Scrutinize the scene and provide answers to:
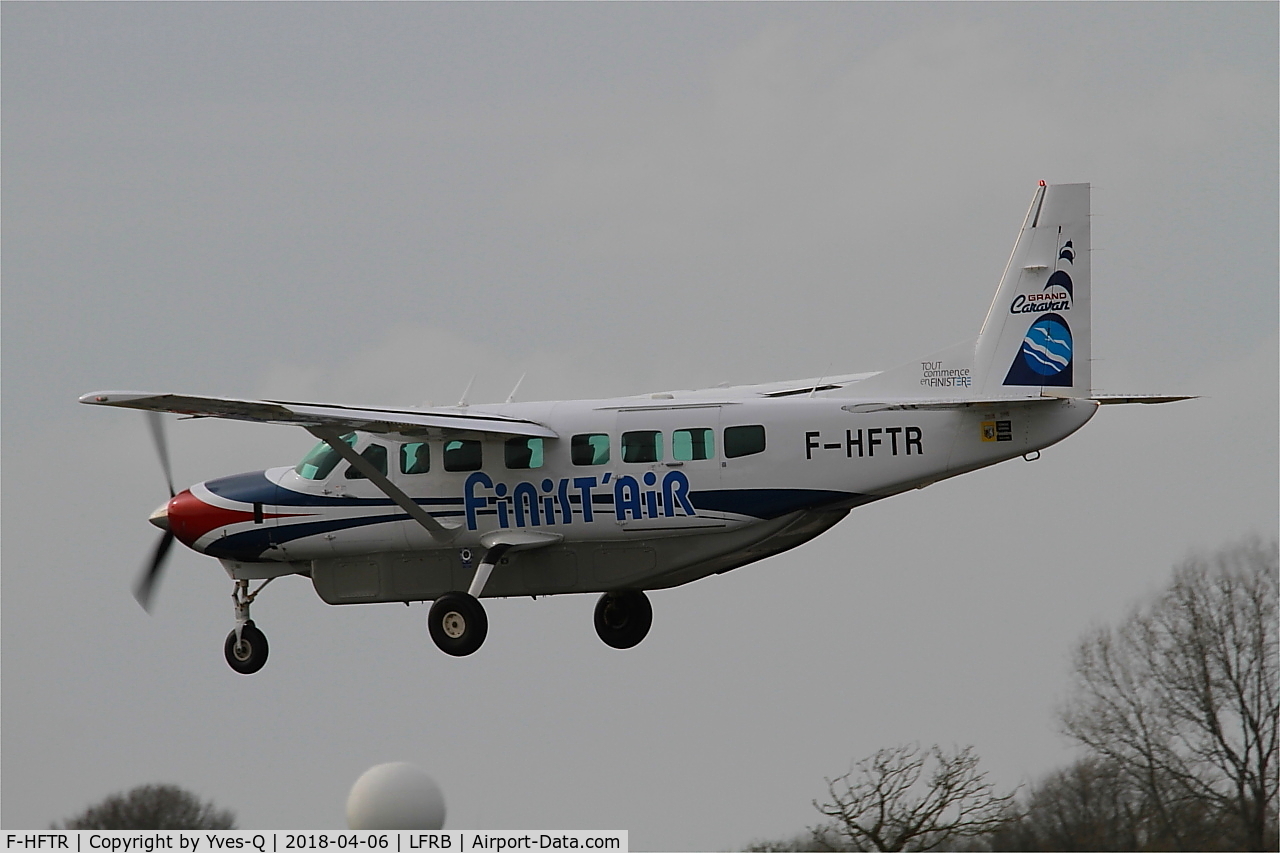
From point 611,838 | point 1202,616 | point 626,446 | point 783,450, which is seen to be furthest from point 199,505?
point 1202,616

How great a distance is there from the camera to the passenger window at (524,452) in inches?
1243

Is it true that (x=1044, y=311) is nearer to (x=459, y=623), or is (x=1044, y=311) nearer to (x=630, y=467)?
(x=630, y=467)

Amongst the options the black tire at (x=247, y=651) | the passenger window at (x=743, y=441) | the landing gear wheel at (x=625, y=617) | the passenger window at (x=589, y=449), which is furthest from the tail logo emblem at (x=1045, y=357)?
the black tire at (x=247, y=651)

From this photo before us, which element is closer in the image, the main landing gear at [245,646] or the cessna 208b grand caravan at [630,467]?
the cessna 208b grand caravan at [630,467]

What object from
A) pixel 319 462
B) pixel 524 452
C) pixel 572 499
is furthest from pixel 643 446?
pixel 319 462

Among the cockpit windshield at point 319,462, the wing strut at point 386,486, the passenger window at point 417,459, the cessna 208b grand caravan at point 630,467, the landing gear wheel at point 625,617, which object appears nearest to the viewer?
the cessna 208b grand caravan at point 630,467

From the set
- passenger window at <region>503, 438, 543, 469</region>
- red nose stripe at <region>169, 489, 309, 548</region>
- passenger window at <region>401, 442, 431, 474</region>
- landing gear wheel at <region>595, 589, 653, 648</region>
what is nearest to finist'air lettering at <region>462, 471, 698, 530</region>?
passenger window at <region>503, 438, 543, 469</region>

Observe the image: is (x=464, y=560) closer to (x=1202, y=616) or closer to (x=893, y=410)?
(x=893, y=410)

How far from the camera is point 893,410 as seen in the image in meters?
30.0

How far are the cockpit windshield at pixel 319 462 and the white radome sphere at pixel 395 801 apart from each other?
471 inches

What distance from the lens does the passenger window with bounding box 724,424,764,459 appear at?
30525 mm

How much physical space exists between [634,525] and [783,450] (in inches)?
92.5

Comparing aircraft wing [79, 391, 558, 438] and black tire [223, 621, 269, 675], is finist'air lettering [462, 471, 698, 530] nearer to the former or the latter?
aircraft wing [79, 391, 558, 438]

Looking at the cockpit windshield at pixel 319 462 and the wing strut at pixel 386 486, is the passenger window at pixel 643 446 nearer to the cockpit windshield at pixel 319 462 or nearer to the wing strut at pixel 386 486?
the wing strut at pixel 386 486
